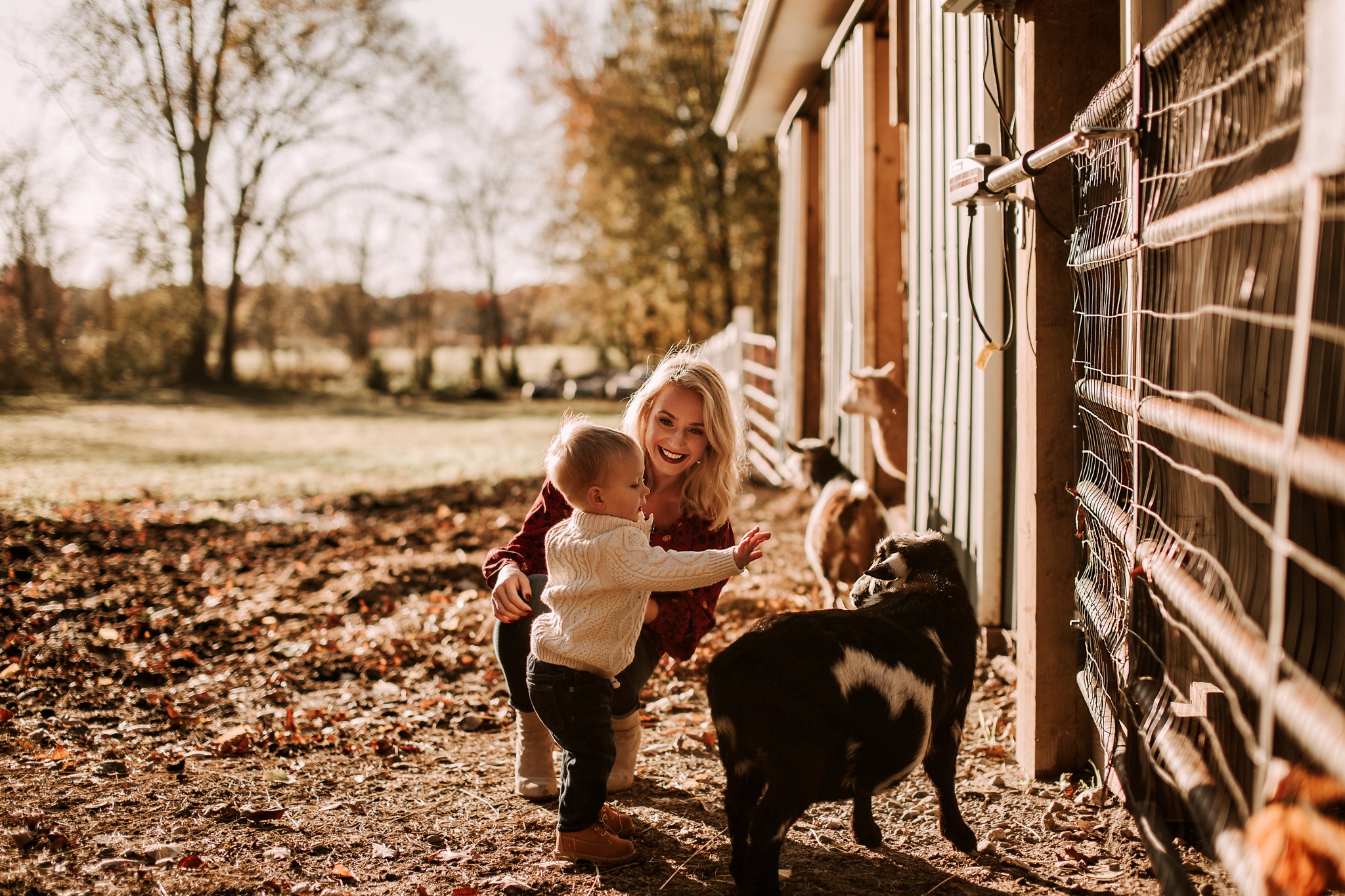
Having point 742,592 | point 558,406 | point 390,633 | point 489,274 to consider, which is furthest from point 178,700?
point 489,274

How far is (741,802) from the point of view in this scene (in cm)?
244

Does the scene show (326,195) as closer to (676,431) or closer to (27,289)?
(27,289)

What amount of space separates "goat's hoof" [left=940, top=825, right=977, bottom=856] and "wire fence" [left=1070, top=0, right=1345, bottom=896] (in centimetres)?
44

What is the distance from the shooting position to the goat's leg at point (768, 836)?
2363 millimetres

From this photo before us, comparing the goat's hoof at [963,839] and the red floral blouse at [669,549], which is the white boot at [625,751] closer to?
the red floral blouse at [669,549]

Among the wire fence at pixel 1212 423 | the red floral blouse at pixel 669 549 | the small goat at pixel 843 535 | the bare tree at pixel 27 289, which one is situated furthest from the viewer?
the bare tree at pixel 27 289

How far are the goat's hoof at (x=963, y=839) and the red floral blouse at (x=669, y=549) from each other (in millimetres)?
939

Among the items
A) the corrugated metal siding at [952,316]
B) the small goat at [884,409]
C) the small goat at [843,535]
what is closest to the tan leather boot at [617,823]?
the corrugated metal siding at [952,316]

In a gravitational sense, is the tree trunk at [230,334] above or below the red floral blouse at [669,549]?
above

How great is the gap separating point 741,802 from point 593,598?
0.68 metres

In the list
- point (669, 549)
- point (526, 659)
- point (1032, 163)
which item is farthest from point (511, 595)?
point (1032, 163)

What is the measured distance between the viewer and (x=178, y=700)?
14.1 feet

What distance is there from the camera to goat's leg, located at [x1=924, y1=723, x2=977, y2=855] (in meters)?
2.86

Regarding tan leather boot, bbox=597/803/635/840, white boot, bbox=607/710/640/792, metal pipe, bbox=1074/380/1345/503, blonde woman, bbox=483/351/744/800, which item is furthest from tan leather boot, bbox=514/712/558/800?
metal pipe, bbox=1074/380/1345/503
